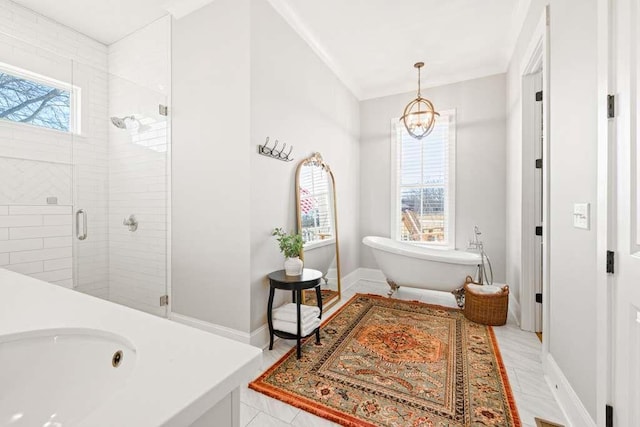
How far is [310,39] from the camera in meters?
2.96

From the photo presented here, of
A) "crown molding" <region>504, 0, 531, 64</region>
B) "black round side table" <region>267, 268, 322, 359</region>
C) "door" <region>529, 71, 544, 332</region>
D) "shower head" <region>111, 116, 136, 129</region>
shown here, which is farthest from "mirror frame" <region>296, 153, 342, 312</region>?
"crown molding" <region>504, 0, 531, 64</region>

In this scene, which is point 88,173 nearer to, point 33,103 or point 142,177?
point 142,177

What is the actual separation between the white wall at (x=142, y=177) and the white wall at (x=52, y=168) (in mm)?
105

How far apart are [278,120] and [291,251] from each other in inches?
45.3

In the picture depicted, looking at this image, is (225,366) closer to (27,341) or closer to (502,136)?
(27,341)

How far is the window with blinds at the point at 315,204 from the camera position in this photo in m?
2.90

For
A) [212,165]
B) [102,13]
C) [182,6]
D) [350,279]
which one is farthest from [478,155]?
[102,13]

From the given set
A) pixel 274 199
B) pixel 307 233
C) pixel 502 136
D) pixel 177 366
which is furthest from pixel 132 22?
pixel 502 136

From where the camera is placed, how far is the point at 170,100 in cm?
261

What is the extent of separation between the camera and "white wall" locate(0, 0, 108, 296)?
2053mm

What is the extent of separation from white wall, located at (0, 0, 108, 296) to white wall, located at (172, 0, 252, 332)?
2.37ft

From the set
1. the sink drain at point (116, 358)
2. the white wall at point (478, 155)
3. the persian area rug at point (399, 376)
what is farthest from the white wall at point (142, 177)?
the white wall at point (478, 155)

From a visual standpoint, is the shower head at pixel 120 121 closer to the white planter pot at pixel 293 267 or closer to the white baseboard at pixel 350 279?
the white planter pot at pixel 293 267

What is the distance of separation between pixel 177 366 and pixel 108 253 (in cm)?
277
